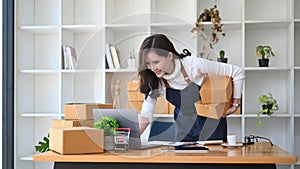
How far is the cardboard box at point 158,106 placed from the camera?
6.50ft

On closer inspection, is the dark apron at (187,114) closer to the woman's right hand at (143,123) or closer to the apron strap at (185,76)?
the apron strap at (185,76)

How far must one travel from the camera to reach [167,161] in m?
1.79

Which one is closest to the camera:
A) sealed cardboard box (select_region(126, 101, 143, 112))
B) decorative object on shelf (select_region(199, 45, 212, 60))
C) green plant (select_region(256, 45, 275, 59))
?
sealed cardboard box (select_region(126, 101, 143, 112))

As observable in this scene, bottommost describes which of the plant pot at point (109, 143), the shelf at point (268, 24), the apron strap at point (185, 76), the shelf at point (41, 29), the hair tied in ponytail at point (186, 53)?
the plant pot at point (109, 143)

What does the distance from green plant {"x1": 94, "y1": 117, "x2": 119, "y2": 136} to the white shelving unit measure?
5.79ft

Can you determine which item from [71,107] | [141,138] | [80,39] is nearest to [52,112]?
[80,39]

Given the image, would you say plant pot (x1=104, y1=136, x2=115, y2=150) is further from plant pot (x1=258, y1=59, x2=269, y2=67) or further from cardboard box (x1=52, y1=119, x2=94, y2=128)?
plant pot (x1=258, y1=59, x2=269, y2=67)

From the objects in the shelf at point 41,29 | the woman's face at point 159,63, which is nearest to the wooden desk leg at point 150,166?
the woman's face at point 159,63

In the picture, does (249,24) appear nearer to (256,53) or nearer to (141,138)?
(256,53)

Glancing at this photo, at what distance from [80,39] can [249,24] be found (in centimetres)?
146

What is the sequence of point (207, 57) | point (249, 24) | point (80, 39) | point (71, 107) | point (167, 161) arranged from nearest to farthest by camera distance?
point (167, 161)
point (207, 57)
point (71, 107)
point (249, 24)
point (80, 39)

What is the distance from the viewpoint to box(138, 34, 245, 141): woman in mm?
1936

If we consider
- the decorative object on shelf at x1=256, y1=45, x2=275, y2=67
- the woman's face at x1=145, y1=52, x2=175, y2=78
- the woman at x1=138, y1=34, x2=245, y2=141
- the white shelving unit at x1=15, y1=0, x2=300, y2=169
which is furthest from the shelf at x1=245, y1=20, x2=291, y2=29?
the woman's face at x1=145, y1=52, x2=175, y2=78

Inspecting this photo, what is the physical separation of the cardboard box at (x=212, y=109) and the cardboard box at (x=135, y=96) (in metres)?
0.26
